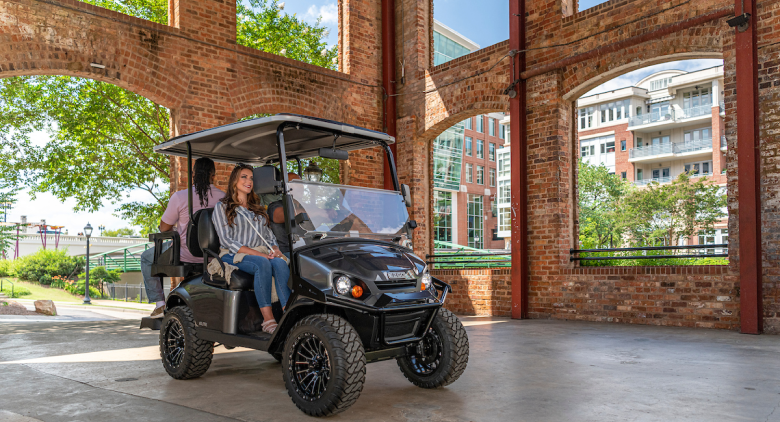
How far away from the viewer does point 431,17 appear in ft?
42.2

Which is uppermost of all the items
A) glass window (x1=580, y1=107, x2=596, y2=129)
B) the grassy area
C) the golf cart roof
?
glass window (x1=580, y1=107, x2=596, y2=129)

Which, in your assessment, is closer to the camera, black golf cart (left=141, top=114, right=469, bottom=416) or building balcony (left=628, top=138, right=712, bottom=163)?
black golf cart (left=141, top=114, right=469, bottom=416)

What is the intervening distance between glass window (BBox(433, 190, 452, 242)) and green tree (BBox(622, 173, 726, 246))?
13.0 m

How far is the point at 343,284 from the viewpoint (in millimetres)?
3750

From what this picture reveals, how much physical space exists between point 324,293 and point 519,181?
691cm

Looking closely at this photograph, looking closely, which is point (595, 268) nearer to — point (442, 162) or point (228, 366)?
point (228, 366)

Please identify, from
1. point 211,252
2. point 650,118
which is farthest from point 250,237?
point 650,118

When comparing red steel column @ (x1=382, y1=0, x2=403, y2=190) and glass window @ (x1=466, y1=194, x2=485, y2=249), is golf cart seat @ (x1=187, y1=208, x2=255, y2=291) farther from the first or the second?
glass window @ (x1=466, y1=194, x2=485, y2=249)

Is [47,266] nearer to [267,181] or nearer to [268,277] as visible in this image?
[268,277]

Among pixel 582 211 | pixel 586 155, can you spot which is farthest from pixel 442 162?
pixel 586 155

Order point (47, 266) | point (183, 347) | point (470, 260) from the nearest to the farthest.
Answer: point (183, 347), point (470, 260), point (47, 266)

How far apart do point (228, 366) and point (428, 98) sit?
26.5 feet

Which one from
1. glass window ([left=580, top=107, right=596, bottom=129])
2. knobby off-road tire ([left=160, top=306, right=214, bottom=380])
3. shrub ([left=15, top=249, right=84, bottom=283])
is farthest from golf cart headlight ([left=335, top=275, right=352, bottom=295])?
glass window ([left=580, top=107, right=596, bottom=129])

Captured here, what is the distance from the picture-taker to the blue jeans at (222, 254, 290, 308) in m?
4.18
